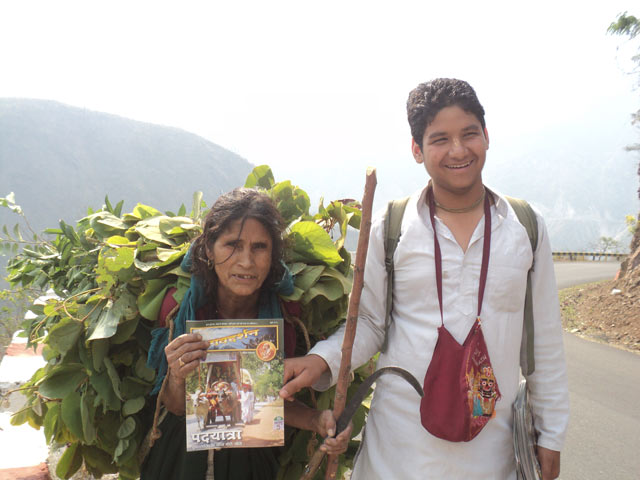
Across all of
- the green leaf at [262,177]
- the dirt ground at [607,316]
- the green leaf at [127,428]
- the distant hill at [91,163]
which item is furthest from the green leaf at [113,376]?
the distant hill at [91,163]

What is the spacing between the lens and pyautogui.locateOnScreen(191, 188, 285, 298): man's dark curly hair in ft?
6.23

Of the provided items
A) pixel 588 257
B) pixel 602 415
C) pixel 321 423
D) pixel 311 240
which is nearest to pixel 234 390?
pixel 321 423

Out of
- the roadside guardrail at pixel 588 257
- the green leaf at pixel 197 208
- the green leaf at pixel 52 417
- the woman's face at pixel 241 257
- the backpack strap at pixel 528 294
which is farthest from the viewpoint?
the roadside guardrail at pixel 588 257

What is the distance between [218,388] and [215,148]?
82080 mm

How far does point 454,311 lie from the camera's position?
172 cm

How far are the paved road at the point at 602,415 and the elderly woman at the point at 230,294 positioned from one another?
322 cm

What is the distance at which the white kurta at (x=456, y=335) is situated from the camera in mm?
1707

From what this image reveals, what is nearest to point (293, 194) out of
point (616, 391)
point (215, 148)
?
point (616, 391)

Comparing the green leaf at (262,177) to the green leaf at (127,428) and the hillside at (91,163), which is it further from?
the hillside at (91,163)

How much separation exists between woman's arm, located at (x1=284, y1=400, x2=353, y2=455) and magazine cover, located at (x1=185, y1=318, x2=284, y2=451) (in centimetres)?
14

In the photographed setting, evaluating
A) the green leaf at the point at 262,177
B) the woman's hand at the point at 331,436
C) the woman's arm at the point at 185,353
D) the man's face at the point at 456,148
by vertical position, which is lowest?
the woman's hand at the point at 331,436

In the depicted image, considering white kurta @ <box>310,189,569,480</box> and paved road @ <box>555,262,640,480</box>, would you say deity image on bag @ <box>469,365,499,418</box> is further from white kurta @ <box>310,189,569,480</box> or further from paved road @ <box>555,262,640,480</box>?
paved road @ <box>555,262,640,480</box>

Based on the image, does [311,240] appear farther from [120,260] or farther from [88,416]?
[88,416]

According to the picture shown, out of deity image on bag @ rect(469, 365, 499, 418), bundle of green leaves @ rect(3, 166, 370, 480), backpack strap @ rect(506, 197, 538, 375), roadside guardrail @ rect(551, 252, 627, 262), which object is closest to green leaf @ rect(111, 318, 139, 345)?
bundle of green leaves @ rect(3, 166, 370, 480)
